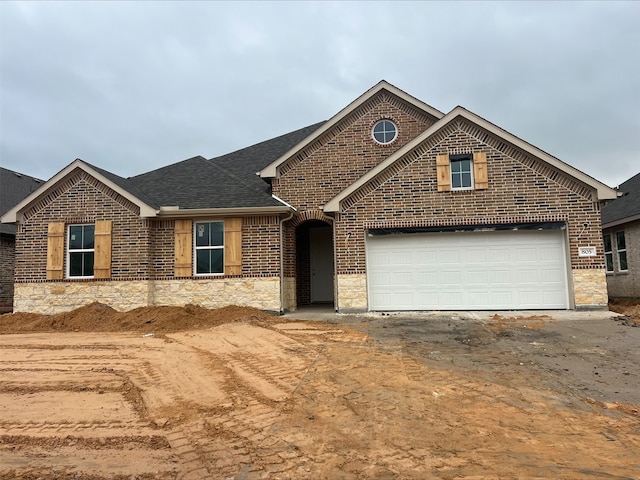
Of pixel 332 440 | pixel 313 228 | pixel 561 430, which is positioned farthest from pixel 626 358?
pixel 313 228

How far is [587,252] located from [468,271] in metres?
3.20

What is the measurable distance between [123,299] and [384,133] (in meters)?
9.91

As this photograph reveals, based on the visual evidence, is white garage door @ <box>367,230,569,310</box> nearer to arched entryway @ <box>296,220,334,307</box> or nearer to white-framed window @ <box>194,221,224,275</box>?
arched entryway @ <box>296,220,334,307</box>

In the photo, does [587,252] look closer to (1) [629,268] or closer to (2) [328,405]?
(1) [629,268]

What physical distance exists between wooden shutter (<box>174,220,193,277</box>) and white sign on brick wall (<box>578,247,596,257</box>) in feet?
36.8

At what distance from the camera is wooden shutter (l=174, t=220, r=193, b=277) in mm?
13672

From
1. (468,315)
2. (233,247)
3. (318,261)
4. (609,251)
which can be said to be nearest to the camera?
(468,315)

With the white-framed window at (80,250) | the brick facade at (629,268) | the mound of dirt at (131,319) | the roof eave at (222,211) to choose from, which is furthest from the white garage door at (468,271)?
the white-framed window at (80,250)

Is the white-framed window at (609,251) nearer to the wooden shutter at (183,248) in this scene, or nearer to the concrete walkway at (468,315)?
the concrete walkway at (468,315)

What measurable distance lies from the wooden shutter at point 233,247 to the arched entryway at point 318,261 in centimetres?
385

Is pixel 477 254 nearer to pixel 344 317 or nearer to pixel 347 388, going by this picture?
pixel 344 317

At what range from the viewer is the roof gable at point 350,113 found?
14680 mm

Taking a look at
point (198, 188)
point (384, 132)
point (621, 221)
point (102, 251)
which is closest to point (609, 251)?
point (621, 221)

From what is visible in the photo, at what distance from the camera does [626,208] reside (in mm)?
17453
